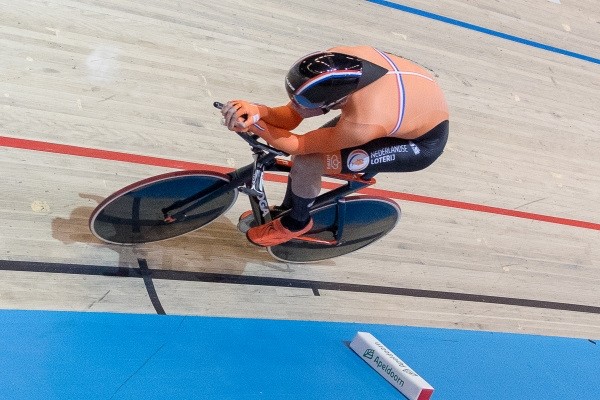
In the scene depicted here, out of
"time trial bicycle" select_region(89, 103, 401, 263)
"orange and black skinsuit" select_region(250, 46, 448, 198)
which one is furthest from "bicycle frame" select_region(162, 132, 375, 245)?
"orange and black skinsuit" select_region(250, 46, 448, 198)

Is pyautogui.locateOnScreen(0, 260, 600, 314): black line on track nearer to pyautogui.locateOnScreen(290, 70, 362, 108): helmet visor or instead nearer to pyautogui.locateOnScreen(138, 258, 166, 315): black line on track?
pyautogui.locateOnScreen(138, 258, 166, 315): black line on track

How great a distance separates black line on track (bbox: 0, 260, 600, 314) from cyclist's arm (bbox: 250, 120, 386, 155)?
91 cm

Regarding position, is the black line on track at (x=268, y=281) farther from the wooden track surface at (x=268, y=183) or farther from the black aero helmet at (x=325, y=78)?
the black aero helmet at (x=325, y=78)

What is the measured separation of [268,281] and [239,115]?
123 centimetres

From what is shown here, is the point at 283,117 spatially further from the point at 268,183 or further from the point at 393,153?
the point at 268,183

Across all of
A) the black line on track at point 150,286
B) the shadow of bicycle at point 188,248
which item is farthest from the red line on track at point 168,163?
the black line on track at point 150,286

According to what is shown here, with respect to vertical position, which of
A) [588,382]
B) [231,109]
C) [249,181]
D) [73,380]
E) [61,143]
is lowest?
[588,382]

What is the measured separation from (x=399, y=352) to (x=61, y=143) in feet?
6.53

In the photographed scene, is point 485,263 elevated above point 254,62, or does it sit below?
below

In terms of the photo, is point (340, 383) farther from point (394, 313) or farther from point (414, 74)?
point (414, 74)

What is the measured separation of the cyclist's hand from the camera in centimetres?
278

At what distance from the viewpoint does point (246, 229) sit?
3664 mm

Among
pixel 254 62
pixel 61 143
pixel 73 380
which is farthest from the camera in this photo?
pixel 254 62

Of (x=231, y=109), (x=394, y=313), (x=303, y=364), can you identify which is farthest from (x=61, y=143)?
(x=394, y=313)
